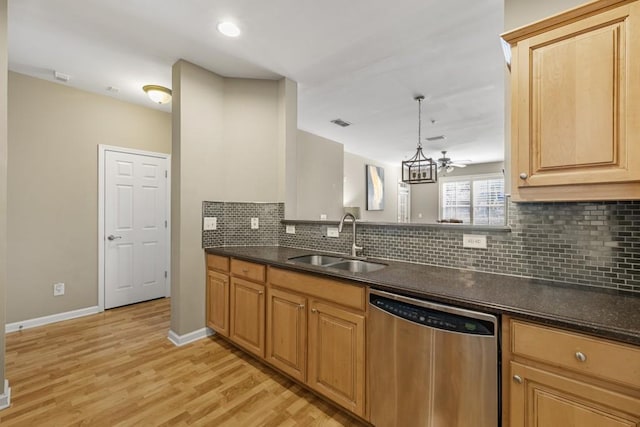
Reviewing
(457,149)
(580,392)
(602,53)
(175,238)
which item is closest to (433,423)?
(580,392)

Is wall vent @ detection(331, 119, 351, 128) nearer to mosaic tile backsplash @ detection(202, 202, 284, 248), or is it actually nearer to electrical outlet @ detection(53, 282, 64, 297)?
mosaic tile backsplash @ detection(202, 202, 284, 248)

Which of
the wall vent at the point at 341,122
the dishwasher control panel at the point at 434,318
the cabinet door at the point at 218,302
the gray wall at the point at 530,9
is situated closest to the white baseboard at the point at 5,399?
the cabinet door at the point at 218,302

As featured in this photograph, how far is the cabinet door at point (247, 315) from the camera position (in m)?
2.18

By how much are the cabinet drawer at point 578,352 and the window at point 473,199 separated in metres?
7.11

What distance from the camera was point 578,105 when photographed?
1195 millimetres

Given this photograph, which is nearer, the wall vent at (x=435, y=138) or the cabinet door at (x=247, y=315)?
the cabinet door at (x=247, y=315)

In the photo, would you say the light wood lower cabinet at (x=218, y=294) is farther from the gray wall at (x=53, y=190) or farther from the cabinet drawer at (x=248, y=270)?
the gray wall at (x=53, y=190)

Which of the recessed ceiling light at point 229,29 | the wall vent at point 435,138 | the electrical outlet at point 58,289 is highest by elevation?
the wall vent at point 435,138

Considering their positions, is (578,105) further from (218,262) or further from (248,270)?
(218,262)

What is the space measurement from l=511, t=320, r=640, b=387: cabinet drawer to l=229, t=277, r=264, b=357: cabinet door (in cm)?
165

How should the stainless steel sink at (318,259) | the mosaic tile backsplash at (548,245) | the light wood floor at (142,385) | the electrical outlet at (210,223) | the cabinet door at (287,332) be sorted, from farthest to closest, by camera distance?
the electrical outlet at (210,223) < the stainless steel sink at (318,259) < the cabinet door at (287,332) < the light wood floor at (142,385) < the mosaic tile backsplash at (548,245)

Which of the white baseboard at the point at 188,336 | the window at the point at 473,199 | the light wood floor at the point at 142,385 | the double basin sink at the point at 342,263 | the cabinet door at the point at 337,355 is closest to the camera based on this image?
the cabinet door at the point at 337,355

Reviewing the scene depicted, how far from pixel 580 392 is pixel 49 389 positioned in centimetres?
301

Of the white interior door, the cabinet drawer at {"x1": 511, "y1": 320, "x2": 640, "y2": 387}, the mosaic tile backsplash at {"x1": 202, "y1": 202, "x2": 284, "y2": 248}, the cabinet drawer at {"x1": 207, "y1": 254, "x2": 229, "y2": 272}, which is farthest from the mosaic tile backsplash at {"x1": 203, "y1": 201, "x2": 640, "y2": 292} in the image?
the white interior door
